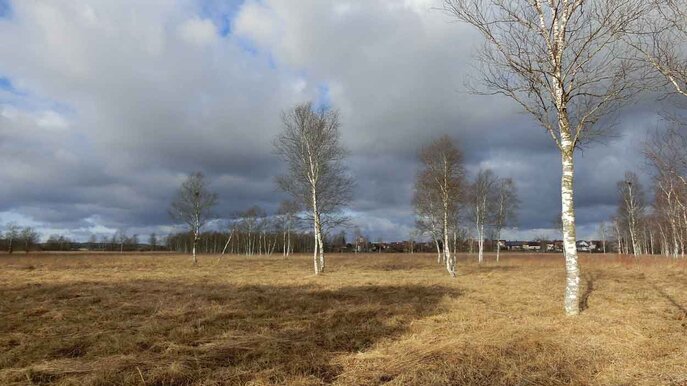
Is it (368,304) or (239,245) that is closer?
(368,304)

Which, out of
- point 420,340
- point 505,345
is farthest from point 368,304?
point 505,345

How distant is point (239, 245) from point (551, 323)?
4323 inches

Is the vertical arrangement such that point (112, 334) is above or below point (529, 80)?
below

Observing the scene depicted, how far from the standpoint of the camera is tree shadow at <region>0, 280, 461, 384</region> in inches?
260

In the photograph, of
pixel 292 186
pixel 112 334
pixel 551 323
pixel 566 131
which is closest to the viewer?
pixel 112 334

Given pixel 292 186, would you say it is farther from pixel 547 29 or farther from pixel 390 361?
pixel 390 361

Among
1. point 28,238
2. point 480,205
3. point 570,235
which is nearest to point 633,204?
point 480,205

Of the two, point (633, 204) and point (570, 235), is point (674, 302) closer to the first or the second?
point (570, 235)

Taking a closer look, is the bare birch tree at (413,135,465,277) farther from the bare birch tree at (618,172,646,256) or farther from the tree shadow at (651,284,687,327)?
the bare birch tree at (618,172,646,256)

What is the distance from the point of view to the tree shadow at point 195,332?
6.59 metres

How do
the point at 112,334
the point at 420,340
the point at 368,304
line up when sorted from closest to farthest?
the point at 420,340, the point at 112,334, the point at 368,304

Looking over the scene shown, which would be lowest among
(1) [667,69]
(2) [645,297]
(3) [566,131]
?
(2) [645,297]

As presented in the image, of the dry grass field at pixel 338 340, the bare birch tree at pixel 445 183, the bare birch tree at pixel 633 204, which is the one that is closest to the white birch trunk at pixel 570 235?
the dry grass field at pixel 338 340

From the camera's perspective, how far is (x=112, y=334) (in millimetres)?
9234
